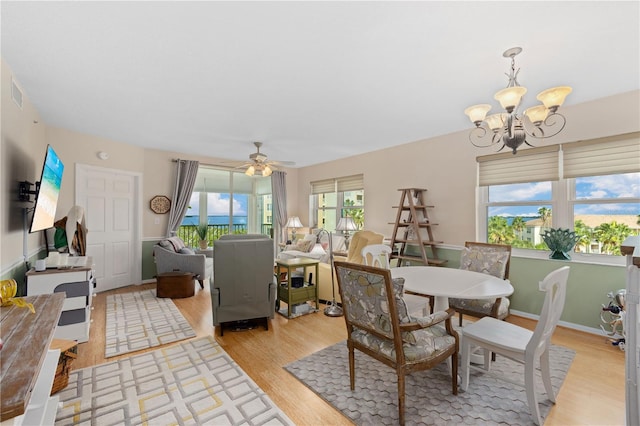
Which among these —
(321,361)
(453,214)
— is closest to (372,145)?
(453,214)

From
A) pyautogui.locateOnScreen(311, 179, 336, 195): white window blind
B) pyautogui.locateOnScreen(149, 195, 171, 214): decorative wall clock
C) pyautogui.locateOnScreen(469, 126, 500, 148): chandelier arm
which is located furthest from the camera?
pyautogui.locateOnScreen(311, 179, 336, 195): white window blind

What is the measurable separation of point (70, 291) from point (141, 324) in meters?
0.84

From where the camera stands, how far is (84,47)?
6.96ft

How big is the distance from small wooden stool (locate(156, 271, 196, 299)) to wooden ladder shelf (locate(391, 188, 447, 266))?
3.31 meters

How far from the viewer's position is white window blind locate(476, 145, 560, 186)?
11.2 ft

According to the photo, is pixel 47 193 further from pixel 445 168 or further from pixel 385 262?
pixel 445 168

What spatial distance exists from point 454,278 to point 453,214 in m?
1.99

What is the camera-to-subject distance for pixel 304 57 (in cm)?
225

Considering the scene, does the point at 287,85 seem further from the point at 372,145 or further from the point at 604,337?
the point at 604,337

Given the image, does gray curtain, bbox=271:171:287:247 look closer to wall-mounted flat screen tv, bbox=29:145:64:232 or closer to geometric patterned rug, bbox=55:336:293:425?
wall-mounted flat screen tv, bbox=29:145:64:232

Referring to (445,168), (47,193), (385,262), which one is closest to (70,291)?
(47,193)

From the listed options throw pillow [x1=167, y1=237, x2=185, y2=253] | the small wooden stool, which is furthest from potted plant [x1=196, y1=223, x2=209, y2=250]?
the small wooden stool

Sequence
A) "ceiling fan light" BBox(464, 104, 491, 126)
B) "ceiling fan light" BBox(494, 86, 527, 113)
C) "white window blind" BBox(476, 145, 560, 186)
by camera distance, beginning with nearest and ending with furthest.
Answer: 1. "ceiling fan light" BBox(494, 86, 527, 113)
2. "ceiling fan light" BBox(464, 104, 491, 126)
3. "white window blind" BBox(476, 145, 560, 186)

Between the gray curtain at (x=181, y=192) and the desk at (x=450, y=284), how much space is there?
181 inches
